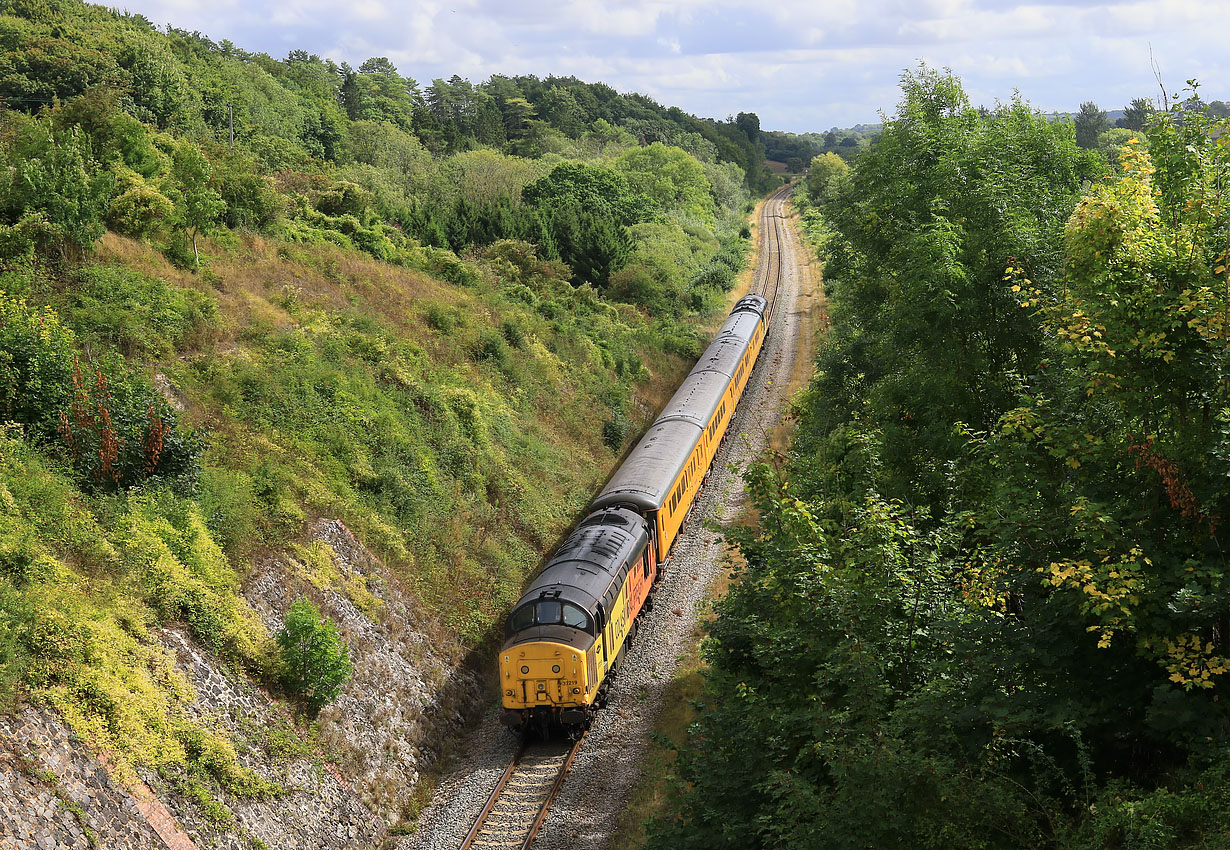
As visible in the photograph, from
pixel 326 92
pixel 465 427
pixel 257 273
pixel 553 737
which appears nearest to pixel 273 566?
pixel 553 737

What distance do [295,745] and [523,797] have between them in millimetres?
4334

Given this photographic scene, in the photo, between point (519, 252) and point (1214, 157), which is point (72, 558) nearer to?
point (1214, 157)

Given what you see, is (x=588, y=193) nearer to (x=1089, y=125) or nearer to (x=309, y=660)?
(x=309, y=660)

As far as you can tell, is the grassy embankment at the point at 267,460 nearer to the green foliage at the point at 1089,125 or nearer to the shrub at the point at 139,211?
the shrub at the point at 139,211

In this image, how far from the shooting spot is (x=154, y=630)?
14.5m

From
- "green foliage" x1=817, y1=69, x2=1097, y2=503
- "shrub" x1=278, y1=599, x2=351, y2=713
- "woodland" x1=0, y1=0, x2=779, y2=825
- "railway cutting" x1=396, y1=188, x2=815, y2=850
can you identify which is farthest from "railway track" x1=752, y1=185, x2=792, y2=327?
"shrub" x1=278, y1=599, x2=351, y2=713

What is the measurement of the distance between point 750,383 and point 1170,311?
34.3 meters

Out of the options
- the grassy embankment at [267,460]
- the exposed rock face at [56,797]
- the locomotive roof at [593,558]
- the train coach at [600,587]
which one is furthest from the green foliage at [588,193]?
the exposed rock face at [56,797]

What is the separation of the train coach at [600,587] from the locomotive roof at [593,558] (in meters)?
0.02

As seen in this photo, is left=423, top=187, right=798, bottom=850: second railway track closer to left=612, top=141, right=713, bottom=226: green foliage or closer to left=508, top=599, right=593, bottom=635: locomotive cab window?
left=508, top=599, right=593, bottom=635: locomotive cab window

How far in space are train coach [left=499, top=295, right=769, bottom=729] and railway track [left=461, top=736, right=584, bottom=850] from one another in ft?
1.83

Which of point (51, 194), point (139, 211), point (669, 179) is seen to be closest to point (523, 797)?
point (51, 194)

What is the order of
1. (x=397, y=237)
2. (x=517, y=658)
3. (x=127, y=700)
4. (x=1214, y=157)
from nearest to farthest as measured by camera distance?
(x=1214, y=157)
(x=127, y=700)
(x=517, y=658)
(x=397, y=237)

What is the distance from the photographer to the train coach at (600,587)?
57.9 feet
